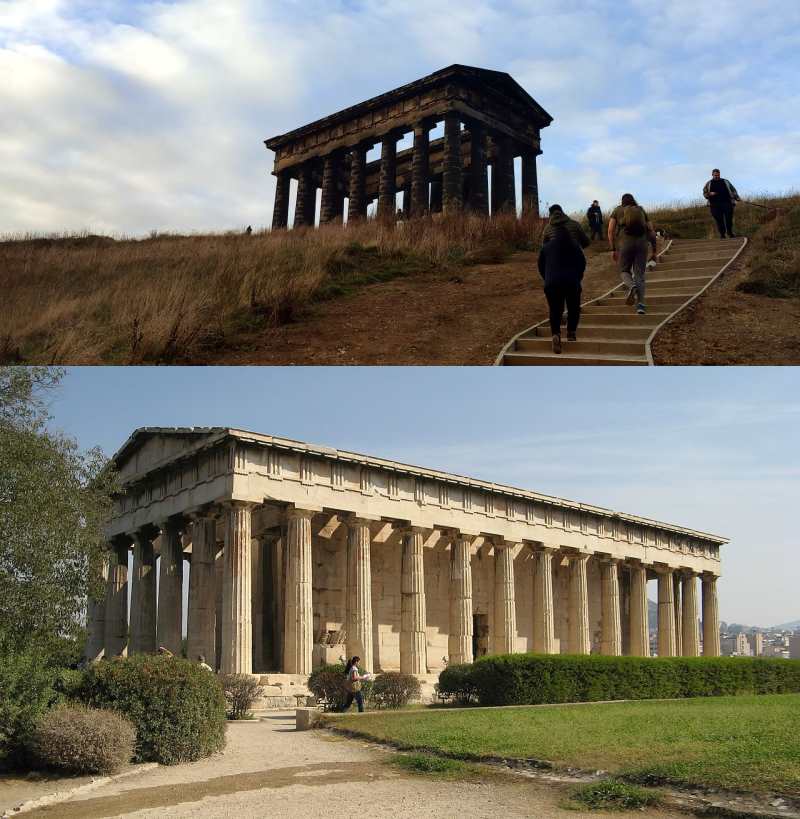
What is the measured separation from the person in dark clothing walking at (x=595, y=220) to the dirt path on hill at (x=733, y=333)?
1026 cm

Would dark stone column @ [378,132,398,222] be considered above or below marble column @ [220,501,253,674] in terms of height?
above

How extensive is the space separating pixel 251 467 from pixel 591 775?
60.2ft

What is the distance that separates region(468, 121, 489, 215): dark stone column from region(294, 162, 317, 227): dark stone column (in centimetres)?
974

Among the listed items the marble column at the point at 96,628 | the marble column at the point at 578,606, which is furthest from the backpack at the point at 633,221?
the marble column at the point at 96,628

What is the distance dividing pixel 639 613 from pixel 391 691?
2284 cm

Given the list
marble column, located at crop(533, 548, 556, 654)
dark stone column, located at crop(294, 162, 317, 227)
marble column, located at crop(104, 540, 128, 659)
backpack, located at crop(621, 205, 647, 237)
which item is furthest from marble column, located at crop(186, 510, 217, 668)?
dark stone column, located at crop(294, 162, 317, 227)

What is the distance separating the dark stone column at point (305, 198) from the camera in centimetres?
4809

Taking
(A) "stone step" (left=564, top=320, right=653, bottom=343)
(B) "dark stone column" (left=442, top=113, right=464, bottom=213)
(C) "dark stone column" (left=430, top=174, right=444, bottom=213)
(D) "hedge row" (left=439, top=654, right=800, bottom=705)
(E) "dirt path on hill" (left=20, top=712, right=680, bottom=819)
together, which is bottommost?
(D) "hedge row" (left=439, top=654, right=800, bottom=705)

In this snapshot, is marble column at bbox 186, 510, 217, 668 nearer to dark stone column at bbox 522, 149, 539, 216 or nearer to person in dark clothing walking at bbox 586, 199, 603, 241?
person in dark clothing walking at bbox 586, 199, 603, 241

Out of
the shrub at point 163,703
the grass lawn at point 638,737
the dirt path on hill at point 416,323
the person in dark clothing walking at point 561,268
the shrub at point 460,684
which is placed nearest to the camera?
the grass lawn at point 638,737

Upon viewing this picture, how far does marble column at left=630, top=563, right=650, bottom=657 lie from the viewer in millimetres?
44344

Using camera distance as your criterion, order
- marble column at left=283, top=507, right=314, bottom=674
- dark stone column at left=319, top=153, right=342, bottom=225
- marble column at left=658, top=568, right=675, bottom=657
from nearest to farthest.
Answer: marble column at left=283, top=507, right=314, bottom=674 → marble column at left=658, top=568, right=675, bottom=657 → dark stone column at left=319, top=153, right=342, bottom=225

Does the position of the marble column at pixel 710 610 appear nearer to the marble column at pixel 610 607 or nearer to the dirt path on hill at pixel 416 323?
the marble column at pixel 610 607

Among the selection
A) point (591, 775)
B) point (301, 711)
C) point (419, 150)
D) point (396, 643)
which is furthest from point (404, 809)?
point (419, 150)
